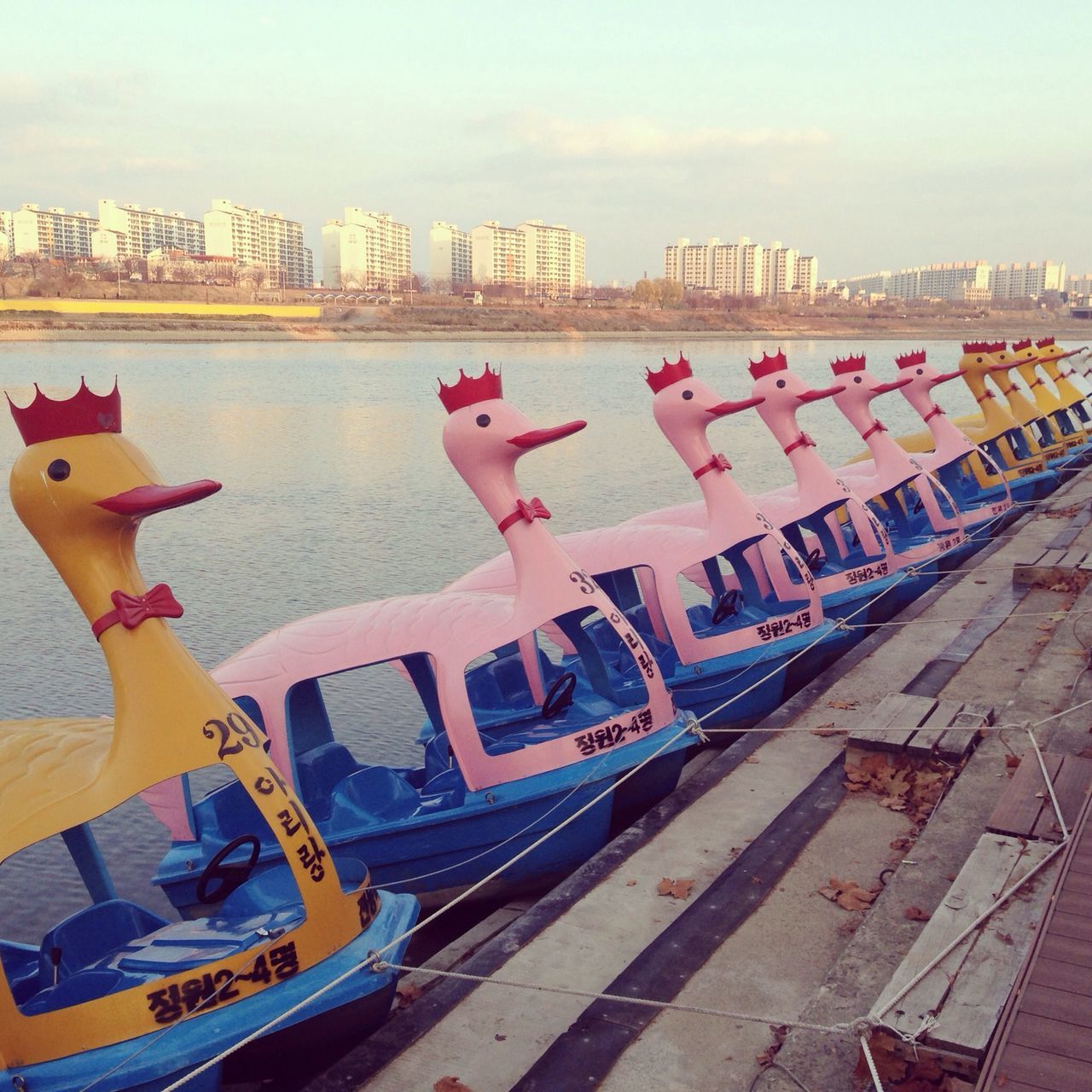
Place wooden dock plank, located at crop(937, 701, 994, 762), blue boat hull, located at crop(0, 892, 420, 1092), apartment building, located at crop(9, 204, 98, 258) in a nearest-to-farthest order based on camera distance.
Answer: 1. blue boat hull, located at crop(0, 892, 420, 1092)
2. wooden dock plank, located at crop(937, 701, 994, 762)
3. apartment building, located at crop(9, 204, 98, 258)

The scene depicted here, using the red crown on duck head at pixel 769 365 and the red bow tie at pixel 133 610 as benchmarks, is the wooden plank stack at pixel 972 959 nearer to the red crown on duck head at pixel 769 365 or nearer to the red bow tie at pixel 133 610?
the red bow tie at pixel 133 610

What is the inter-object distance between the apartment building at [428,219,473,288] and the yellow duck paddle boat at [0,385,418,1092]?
187m

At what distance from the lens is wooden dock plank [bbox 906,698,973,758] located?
705 cm

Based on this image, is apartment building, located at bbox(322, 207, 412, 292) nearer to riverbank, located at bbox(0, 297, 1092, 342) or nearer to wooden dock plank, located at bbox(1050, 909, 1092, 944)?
riverbank, located at bbox(0, 297, 1092, 342)

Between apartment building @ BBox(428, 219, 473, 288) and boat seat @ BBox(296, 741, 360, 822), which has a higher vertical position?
apartment building @ BBox(428, 219, 473, 288)

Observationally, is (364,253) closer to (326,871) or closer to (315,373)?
(315,373)

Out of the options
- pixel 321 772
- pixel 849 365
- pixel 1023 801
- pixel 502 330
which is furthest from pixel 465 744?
pixel 502 330

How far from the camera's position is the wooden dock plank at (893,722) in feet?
23.6

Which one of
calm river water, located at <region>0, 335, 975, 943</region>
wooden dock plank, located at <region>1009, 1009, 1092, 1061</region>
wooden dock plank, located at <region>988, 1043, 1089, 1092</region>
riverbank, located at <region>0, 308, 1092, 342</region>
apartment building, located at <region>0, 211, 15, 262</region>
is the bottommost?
calm river water, located at <region>0, 335, 975, 943</region>

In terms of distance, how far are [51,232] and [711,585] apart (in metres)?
187

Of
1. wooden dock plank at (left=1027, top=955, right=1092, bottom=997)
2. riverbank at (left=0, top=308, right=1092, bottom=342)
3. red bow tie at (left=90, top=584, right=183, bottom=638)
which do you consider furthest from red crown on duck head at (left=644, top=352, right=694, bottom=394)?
riverbank at (left=0, top=308, right=1092, bottom=342)

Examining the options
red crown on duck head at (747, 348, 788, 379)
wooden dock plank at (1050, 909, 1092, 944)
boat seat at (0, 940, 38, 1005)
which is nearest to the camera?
wooden dock plank at (1050, 909, 1092, 944)

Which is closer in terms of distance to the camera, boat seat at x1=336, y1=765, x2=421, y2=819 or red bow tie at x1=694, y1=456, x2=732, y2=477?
boat seat at x1=336, y1=765, x2=421, y2=819

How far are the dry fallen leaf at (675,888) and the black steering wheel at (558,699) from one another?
7.87ft
